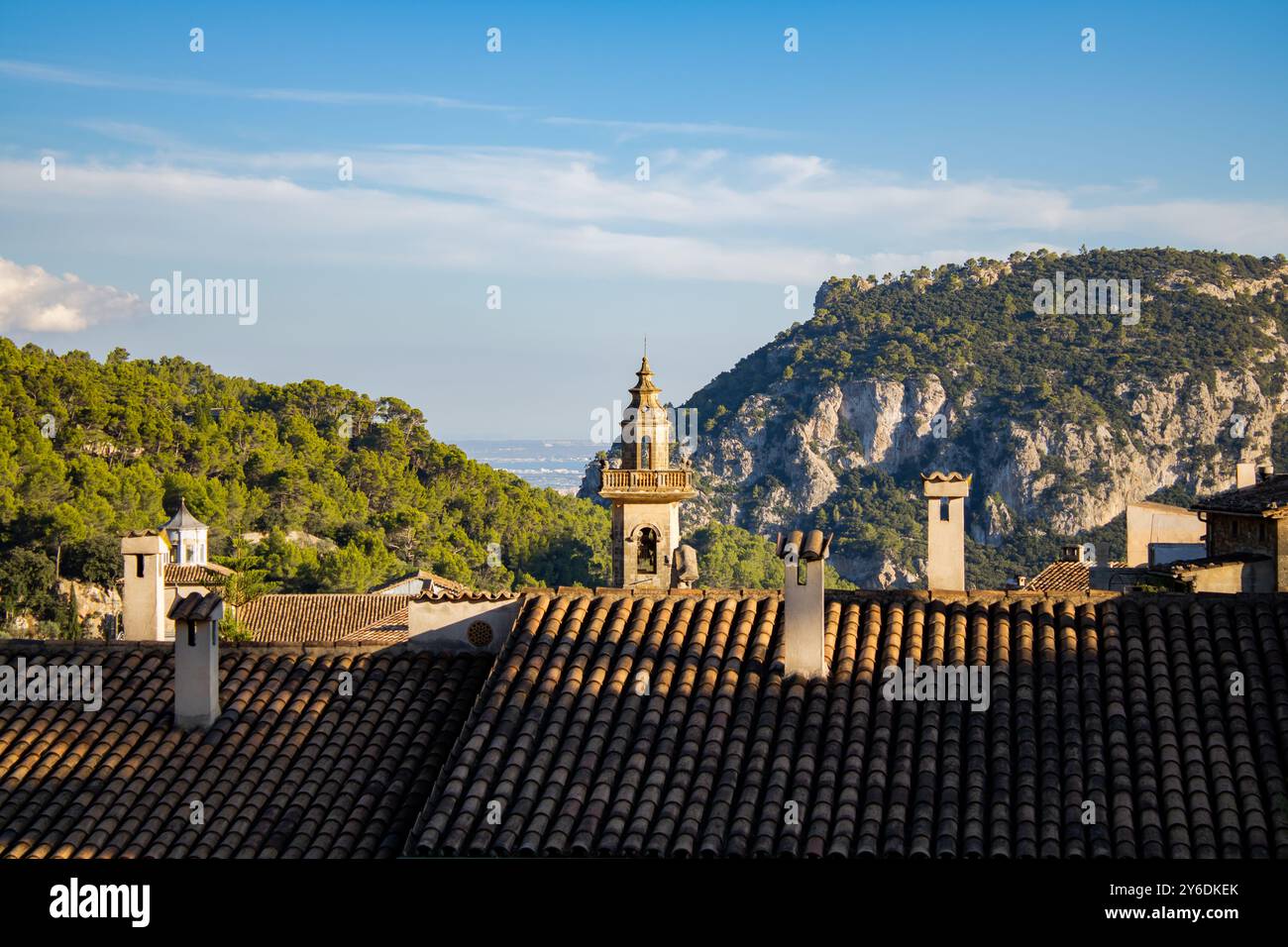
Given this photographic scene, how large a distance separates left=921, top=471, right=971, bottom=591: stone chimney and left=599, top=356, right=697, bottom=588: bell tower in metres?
20.7

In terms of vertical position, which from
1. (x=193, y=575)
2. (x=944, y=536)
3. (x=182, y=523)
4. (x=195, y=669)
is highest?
(x=944, y=536)

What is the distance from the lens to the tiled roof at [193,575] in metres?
56.3

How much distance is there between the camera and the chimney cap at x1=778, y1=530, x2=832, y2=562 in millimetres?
12312

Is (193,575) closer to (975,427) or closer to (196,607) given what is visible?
(196,607)

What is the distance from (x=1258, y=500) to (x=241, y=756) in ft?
57.8

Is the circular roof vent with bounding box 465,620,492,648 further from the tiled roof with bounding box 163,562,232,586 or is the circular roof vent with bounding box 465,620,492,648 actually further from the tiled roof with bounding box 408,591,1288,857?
the tiled roof with bounding box 163,562,232,586

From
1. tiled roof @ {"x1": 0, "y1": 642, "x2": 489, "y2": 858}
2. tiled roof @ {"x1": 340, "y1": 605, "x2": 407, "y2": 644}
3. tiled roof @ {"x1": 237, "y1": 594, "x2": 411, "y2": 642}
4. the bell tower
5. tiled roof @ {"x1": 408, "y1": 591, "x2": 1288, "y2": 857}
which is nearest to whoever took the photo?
tiled roof @ {"x1": 408, "y1": 591, "x2": 1288, "y2": 857}

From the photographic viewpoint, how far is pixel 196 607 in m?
12.9

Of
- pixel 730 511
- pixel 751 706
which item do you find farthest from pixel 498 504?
pixel 751 706

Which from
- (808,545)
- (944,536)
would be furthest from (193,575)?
(808,545)

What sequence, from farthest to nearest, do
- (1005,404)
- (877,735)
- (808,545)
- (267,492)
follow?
1. (1005,404)
2. (267,492)
3. (808,545)
4. (877,735)

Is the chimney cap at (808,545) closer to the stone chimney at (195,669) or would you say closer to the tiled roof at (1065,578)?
the stone chimney at (195,669)

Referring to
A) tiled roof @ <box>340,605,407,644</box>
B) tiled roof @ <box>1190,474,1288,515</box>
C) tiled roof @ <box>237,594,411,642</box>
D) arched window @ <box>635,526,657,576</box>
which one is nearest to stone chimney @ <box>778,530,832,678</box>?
tiled roof @ <box>1190,474,1288,515</box>
